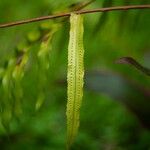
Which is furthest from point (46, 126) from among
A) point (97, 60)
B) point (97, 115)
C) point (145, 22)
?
point (145, 22)

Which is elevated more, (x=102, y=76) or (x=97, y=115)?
(x=102, y=76)

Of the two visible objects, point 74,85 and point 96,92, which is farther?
point 96,92

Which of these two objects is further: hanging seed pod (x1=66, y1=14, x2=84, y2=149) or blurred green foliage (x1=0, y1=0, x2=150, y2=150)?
blurred green foliage (x1=0, y1=0, x2=150, y2=150)

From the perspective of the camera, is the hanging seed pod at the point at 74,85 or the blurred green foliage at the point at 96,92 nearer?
the hanging seed pod at the point at 74,85

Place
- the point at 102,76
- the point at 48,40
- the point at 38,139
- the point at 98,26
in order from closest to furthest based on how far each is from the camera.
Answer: the point at 48,40 → the point at 98,26 → the point at 38,139 → the point at 102,76

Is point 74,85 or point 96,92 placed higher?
point 96,92

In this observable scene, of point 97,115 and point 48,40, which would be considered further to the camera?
point 97,115

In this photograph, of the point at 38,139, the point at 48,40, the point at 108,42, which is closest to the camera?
the point at 48,40

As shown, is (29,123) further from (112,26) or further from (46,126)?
(112,26)
